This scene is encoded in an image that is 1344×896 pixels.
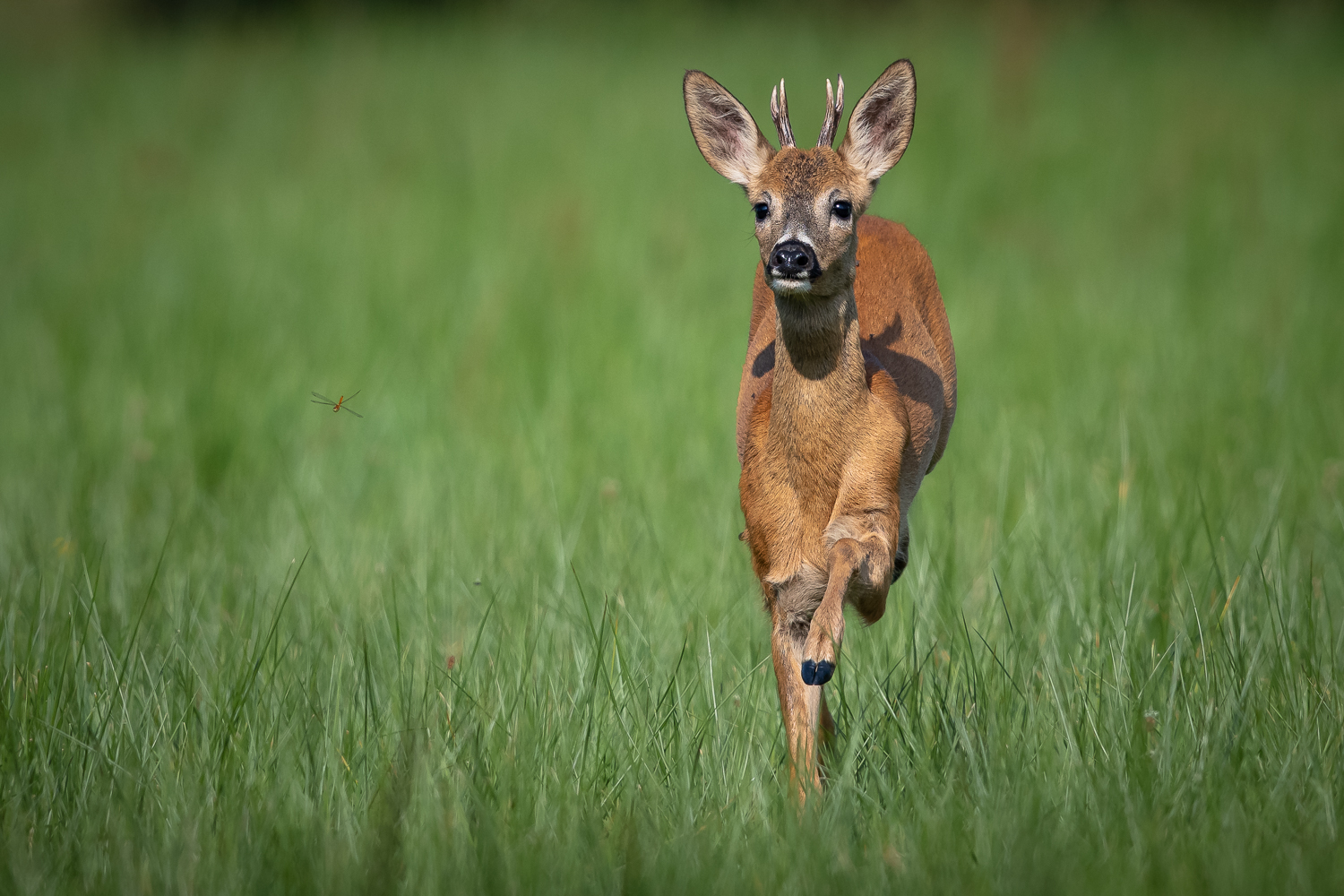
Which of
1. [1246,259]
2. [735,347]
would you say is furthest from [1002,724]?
[1246,259]

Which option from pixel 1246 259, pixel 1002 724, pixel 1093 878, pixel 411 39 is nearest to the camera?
pixel 1093 878

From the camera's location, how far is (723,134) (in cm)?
252

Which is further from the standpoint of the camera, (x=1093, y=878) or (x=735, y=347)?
(x=735, y=347)

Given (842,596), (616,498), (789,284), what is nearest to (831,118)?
(789,284)

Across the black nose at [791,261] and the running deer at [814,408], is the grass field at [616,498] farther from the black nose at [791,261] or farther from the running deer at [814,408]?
the black nose at [791,261]

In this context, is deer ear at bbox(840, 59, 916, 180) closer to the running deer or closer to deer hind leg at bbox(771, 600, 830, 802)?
the running deer

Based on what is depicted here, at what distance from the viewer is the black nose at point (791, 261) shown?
2146mm

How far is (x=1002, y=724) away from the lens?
2352mm

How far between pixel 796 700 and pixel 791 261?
0.85m

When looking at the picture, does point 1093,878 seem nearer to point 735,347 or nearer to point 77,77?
point 735,347

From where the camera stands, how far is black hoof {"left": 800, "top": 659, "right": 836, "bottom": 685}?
1.99 meters

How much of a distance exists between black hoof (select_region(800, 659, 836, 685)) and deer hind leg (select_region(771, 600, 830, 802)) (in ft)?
0.81

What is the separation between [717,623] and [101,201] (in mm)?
7570

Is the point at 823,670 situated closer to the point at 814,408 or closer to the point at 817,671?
the point at 817,671
